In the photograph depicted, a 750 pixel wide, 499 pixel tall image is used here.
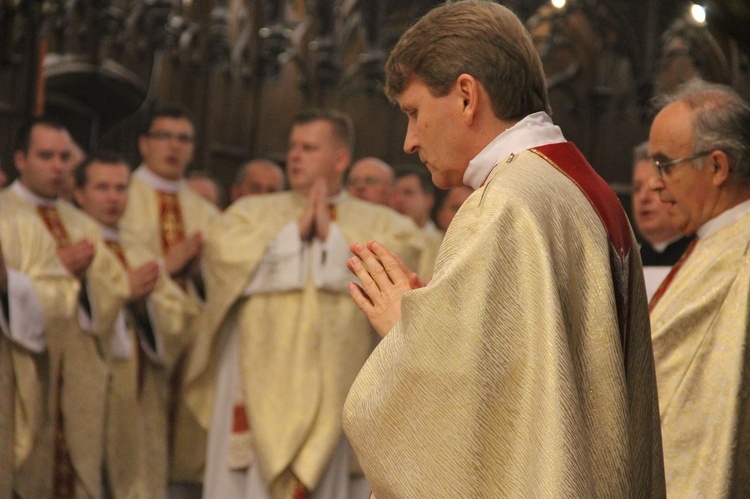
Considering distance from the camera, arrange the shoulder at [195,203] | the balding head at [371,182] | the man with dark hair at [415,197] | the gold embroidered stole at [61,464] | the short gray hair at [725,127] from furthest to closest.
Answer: the man with dark hair at [415,197]
the balding head at [371,182]
the shoulder at [195,203]
the gold embroidered stole at [61,464]
the short gray hair at [725,127]

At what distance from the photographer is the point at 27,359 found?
6.39 meters

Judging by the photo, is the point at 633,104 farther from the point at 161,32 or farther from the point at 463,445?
the point at 463,445

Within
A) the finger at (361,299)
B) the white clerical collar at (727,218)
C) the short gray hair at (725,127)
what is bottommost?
the finger at (361,299)

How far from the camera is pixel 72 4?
8180 millimetres

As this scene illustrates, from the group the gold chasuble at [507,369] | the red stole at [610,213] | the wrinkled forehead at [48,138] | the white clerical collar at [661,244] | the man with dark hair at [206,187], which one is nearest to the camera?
the gold chasuble at [507,369]

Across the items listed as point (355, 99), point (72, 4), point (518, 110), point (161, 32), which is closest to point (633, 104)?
point (355, 99)

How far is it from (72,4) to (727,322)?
Result: 6181 millimetres

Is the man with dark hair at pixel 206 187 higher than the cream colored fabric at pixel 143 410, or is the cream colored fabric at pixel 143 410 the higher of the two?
the man with dark hair at pixel 206 187

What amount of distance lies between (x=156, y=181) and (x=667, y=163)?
4.97 metres

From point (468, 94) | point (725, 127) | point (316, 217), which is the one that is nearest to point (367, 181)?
point (316, 217)

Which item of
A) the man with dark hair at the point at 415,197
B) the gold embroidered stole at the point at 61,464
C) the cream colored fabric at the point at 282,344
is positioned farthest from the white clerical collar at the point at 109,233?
the man with dark hair at the point at 415,197

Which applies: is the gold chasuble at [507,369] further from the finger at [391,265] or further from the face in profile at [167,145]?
the face in profile at [167,145]

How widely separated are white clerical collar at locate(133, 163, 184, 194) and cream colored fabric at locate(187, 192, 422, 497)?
3.48 feet

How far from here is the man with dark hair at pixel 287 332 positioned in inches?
249
